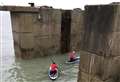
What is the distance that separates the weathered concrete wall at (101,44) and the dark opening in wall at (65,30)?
13483 millimetres

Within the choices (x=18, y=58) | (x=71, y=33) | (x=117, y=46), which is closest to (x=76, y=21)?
(x=71, y=33)

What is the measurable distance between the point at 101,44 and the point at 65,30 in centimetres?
1464

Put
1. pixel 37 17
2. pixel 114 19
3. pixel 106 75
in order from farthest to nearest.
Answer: pixel 37 17 < pixel 106 75 < pixel 114 19

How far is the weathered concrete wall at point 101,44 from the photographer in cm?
742

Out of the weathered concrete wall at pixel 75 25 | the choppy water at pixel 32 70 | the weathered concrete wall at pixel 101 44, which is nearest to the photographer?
the weathered concrete wall at pixel 101 44

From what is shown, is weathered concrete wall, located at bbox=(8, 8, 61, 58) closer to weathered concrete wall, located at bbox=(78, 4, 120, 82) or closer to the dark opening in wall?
the dark opening in wall

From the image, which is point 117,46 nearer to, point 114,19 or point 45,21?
point 114,19

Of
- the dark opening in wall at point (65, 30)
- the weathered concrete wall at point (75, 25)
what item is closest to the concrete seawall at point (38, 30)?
the dark opening in wall at point (65, 30)

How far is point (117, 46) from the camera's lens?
25.4ft

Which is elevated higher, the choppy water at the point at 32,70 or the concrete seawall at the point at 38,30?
the concrete seawall at the point at 38,30

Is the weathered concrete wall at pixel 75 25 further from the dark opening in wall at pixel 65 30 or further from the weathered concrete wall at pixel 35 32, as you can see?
the weathered concrete wall at pixel 35 32

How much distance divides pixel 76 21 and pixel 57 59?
5646mm

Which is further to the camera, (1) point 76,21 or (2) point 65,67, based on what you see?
(1) point 76,21

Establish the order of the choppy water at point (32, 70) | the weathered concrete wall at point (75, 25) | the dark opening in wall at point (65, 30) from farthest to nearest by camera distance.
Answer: the weathered concrete wall at point (75, 25), the dark opening in wall at point (65, 30), the choppy water at point (32, 70)
